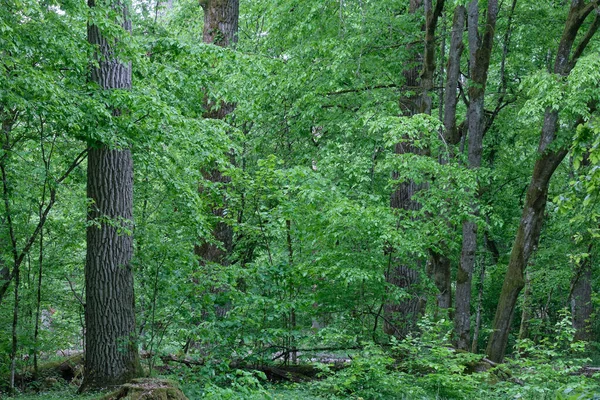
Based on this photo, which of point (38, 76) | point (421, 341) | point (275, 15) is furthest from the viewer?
point (275, 15)

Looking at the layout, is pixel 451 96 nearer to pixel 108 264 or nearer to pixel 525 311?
pixel 108 264

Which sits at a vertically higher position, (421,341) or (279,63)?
(279,63)

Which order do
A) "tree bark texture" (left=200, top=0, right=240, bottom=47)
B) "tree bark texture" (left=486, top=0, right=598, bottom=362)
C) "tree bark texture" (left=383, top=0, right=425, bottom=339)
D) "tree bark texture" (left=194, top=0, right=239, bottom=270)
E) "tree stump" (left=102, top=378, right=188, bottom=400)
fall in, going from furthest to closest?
"tree bark texture" (left=200, top=0, right=240, bottom=47) → "tree bark texture" (left=194, top=0, right=239, bottom=270) → "tree bark texture" (left=486, top=0, right=598, bottom=362) → "tree bark texture" (left=383, top=0, right=425, bottom=339) → "tree stump" (left=102, top=378, right=188, bottom=400)

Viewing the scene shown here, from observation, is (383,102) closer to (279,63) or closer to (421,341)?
(279,63)

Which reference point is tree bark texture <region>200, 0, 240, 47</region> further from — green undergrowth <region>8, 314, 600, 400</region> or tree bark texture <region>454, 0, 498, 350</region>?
green undergrowth <region>8, 314, 600, 400</region>

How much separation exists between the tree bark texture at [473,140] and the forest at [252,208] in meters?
0.05

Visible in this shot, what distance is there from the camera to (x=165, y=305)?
898 centimetres

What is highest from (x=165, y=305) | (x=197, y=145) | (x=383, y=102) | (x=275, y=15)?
(x=275, y=15)

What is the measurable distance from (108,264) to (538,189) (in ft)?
25.9

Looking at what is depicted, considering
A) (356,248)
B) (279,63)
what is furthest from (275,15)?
(356,248)

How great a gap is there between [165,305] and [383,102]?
6.65 m

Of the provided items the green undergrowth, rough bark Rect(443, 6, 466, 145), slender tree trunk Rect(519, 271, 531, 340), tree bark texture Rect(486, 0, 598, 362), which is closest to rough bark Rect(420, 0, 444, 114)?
rough bark Rect(443, 6, 466, 145)

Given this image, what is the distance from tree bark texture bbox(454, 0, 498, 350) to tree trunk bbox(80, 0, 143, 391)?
21.5ft

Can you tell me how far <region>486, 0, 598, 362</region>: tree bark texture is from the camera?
1184 cm
